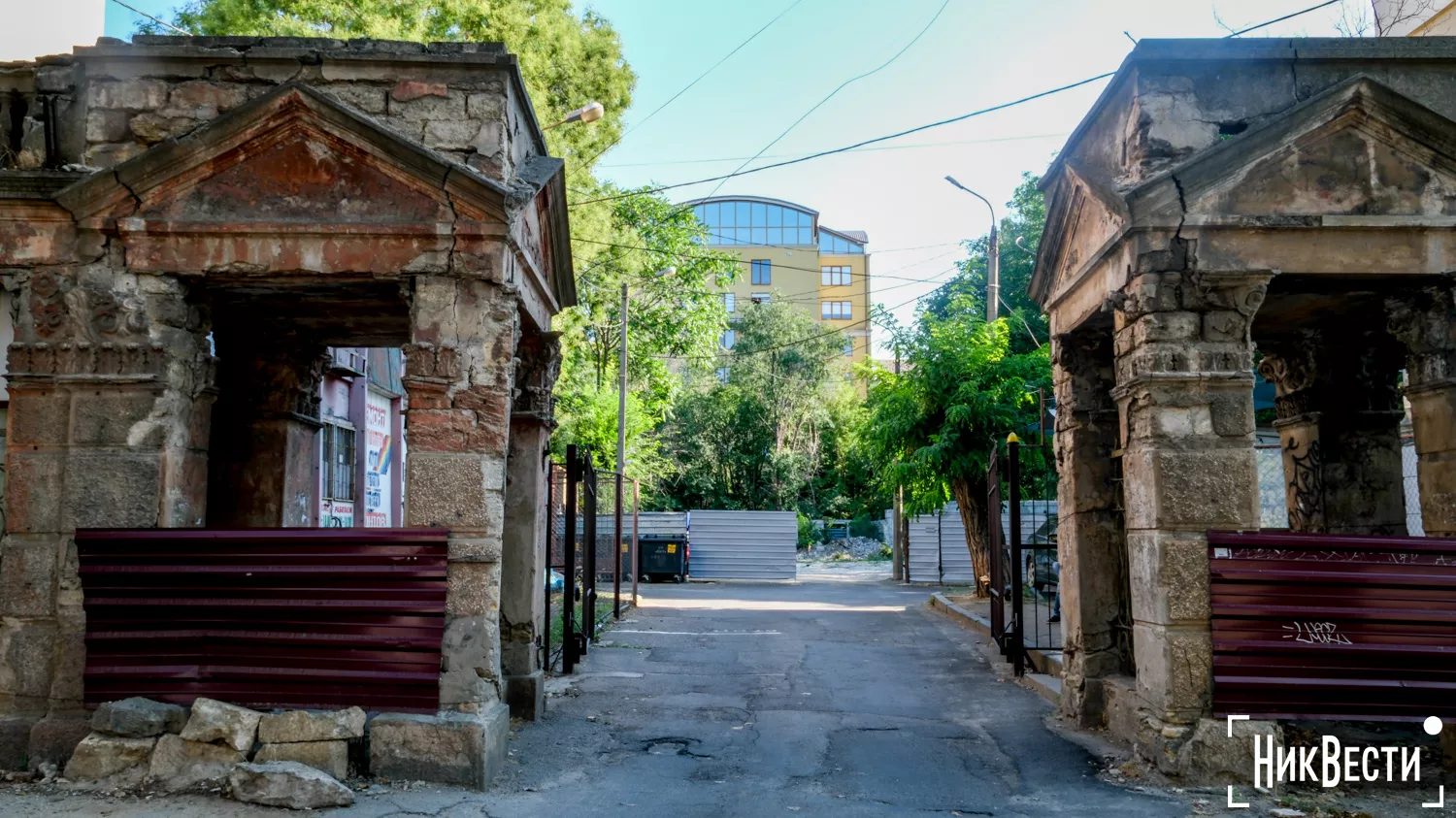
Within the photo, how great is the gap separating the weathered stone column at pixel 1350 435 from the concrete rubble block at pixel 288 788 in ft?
27.2

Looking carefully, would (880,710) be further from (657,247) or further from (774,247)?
(774,247)

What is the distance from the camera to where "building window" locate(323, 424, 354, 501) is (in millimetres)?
13398

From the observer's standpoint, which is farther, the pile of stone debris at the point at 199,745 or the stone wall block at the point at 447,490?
the stone wall block at the point at 447,490

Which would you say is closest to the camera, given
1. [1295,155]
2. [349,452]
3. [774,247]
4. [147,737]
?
[147,737]

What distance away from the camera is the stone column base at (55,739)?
6098 mm

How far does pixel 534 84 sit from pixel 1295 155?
15818mm

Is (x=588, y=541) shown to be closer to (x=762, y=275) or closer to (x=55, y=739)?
(x=55, y=739)

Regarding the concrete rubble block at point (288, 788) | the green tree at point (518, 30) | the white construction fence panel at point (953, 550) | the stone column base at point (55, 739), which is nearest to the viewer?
the concrete rubble block at point (288, 788)

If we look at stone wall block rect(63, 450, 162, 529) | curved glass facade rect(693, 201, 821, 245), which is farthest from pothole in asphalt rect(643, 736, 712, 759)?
curved glass facade rect(693, 201, 821, 245)

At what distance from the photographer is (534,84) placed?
19609 mm

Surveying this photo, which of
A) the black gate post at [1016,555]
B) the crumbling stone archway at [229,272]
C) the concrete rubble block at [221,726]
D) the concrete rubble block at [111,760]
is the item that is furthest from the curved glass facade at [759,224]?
the concrete rubble block at [111,760]

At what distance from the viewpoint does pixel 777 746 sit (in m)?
7.42

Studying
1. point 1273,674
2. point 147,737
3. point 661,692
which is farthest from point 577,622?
point 1273,674

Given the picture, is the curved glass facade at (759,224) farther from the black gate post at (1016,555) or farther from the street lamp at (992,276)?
the black gate post at (1016,555)
